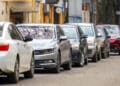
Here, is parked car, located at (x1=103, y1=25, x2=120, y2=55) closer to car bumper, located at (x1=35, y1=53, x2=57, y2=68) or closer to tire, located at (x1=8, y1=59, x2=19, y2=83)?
car bumper, located at (x1=35, y1=53, x2=57, y2=68)

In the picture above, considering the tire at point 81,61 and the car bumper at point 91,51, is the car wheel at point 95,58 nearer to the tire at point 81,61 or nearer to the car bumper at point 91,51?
→ the car bumper at point 91,51

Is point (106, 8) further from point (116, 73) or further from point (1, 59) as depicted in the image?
point (1, 59)

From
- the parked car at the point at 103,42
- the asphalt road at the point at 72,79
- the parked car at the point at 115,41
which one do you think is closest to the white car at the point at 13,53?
the asphalt road at the point at 72,79

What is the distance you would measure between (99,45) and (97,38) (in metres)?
1.10

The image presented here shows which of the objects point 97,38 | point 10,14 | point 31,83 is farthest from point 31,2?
point 31,83

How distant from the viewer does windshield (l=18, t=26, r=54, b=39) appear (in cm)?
2284

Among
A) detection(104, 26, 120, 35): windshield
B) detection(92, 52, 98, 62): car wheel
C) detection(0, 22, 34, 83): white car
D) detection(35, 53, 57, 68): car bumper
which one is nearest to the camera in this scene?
detection(0, 22, 34, 83): white car

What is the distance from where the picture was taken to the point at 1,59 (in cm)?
1683

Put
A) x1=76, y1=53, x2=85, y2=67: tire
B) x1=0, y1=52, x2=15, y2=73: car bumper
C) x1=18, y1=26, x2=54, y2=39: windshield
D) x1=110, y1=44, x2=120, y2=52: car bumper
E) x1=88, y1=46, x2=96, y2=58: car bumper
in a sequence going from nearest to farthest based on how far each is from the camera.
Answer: x1=0, y1=52, x2=15, y2=73: car bumper < x1=18, y1=26, x2=54, y2=39: windshield < x1=76, y1=53, x2=85, y2=67: tire < x1=88, y1=46, x2=96, y2=58: car bumper < x1=110, y1=44, x2=120, y2=52: car bumper

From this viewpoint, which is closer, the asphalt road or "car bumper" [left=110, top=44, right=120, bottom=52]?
the asphalt road

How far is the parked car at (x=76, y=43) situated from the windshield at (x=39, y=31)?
3.53 m

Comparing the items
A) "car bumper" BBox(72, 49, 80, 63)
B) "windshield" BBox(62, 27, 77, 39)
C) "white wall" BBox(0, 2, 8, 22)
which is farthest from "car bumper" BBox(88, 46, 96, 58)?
"white wall" BBox(0, 2, 8, 22)

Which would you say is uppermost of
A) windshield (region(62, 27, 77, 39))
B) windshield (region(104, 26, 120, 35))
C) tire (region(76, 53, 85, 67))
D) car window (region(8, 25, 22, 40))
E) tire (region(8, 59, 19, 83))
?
car window (region(8, 25, 22, 40))

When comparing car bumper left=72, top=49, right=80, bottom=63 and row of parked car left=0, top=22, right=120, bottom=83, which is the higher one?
row of parked car left=0, top=22, right=120, bottom=83
